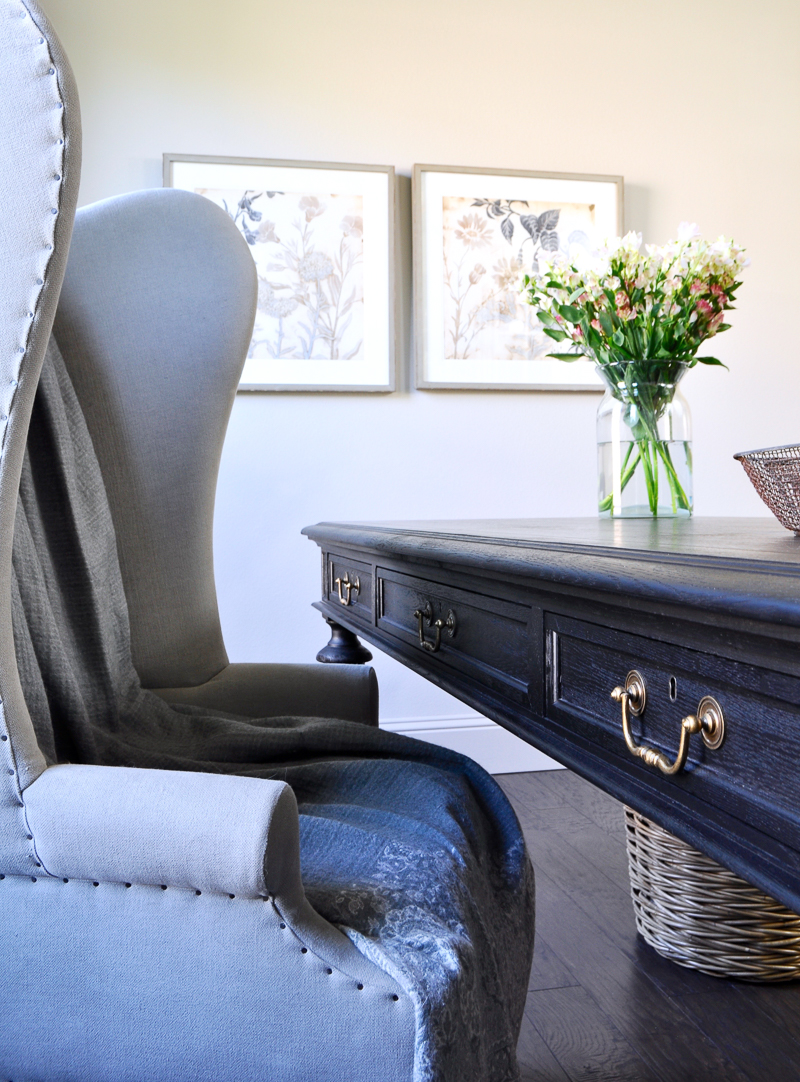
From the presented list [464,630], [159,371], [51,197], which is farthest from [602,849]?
[51,197]

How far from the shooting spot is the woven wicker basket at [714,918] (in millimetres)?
1592

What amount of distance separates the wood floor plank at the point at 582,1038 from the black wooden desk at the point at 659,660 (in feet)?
2.41

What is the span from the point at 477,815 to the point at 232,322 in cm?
85

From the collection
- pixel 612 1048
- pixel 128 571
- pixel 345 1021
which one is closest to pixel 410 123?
pixel 128 571

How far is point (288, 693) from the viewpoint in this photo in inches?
57.5

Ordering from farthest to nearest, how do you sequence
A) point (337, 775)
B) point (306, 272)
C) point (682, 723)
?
1. point (306, 272)
2. point (337, 775)
3. point (682, 723)

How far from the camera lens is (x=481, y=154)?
2969 millimetres

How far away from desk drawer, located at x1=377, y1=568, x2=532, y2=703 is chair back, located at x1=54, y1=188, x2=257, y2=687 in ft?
1.15

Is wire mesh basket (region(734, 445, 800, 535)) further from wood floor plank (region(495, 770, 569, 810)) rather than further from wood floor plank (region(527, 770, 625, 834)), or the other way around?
wood floor plank (region(495, 770, 569, 810))

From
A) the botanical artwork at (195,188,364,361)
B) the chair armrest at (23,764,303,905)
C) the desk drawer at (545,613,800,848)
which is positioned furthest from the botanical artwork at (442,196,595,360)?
the chair armrest at (23,764,303,905)

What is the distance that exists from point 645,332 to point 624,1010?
1.19m

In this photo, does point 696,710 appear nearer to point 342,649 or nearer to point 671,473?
point 671,473

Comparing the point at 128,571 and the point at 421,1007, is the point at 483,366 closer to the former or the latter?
the point at 128,571

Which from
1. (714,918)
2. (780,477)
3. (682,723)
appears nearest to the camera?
(682,723)
